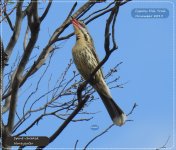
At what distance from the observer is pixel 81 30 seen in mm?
3633

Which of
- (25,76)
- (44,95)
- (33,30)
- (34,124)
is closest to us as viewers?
(33,30)

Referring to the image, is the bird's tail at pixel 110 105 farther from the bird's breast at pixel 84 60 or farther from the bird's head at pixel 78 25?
the bird's head at pixel 78 25

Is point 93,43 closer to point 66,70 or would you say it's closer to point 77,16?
point 66,70

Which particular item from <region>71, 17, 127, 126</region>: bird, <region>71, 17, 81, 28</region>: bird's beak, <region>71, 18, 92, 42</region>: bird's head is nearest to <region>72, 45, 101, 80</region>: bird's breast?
<region>71, 17, 127, 126</region>: bird

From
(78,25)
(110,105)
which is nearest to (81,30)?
(78,25)

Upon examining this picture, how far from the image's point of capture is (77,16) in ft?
10.5

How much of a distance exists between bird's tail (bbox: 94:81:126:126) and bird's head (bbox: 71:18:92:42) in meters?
0.48

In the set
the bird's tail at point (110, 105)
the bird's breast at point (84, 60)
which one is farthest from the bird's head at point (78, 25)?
the bird's tail at point (110, 105)

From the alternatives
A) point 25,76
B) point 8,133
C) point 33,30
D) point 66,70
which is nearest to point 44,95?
point 66,70

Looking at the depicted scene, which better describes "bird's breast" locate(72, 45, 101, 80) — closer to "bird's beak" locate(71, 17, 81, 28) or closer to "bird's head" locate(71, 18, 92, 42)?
"bird's head" locate(71, 18, 92, 42)

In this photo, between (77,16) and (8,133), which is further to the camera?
(77,16)

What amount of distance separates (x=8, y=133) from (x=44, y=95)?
820 millimetres

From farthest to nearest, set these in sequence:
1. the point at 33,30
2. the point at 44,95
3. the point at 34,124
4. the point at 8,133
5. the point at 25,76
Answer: the point at 44,95 → the point at 34,124 → the point at 25,76 → the point at 8,133 → the point at 33,30

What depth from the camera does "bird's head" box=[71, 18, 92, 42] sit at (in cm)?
331
